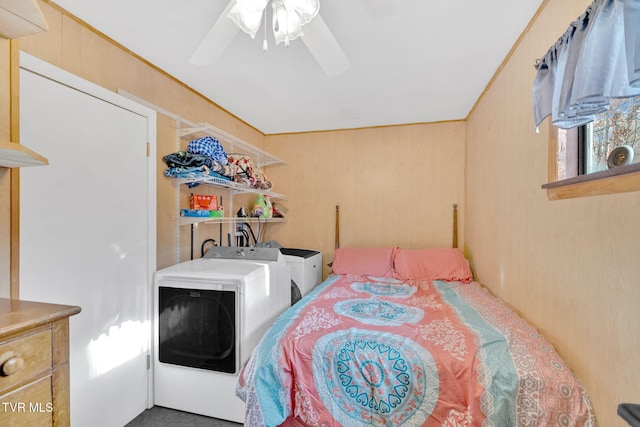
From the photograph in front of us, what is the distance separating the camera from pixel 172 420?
5.43 feet

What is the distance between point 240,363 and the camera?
1.63 metres

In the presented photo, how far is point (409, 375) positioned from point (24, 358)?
1280 mm

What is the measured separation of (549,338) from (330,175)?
250 centimetres

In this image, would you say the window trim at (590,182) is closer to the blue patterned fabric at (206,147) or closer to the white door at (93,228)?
the blue patterned fabric at (206,147)

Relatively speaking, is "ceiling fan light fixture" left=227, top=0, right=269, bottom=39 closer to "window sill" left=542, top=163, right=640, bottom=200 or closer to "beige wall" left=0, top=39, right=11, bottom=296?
"beige wall" left=0, top=39, right=11, bottom=296

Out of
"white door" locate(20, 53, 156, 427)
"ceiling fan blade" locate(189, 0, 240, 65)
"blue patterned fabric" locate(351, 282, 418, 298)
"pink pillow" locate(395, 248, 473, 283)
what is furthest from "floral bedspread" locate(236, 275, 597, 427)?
"ceiling fan blade" locate(189, 0, 240, 65)

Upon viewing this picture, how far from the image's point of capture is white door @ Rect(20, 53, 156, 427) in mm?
1220

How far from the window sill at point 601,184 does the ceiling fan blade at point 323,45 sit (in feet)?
3.75

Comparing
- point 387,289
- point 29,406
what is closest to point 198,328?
point 29,406

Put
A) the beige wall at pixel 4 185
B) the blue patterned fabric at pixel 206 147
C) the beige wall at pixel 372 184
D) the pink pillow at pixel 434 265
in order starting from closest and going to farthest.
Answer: the beige wall at pixel 4 185, the blue patterned fabric at pixel 206 147, the pink pillow at pixel 434 265, the beige wall at pixel 372 184

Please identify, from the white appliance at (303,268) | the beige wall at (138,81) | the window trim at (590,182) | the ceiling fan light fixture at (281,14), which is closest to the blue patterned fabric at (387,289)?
the white appliance at (303,268)

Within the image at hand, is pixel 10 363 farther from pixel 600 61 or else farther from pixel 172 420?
pixel 600 61

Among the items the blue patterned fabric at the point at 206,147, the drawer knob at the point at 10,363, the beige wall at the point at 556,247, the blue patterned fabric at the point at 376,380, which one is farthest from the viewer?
the blue patterned fabric at the point at 206,147

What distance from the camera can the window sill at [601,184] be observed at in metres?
0.79
